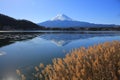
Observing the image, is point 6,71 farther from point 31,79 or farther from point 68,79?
point 68,79

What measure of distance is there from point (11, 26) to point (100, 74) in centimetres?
15973

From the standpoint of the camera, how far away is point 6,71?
46.1ft

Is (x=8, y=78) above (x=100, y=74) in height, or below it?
below

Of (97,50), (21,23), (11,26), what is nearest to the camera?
(97,50)

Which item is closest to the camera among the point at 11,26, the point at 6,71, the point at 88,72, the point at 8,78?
the point at 88,72

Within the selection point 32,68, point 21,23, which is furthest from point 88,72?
point 21,23

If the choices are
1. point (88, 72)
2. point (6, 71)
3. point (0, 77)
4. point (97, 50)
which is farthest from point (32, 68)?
point (88, 72)

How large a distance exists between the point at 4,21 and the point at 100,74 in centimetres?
16308

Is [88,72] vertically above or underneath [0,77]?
above

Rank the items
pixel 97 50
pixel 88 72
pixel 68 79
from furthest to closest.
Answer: pixel 97 50 → pixel 88 72 → pixel 68 79

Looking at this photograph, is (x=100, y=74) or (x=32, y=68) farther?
(x=32, y=68)

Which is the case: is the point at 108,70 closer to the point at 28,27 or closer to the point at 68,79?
the point at 68,79

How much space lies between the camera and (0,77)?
41.0ft

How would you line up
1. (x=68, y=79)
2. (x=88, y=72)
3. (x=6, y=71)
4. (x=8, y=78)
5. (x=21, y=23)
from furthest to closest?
(x=21, y=23), (x=6, y=71), (x=8, y=78), (x=88, y=72), (x=68, y=79)
